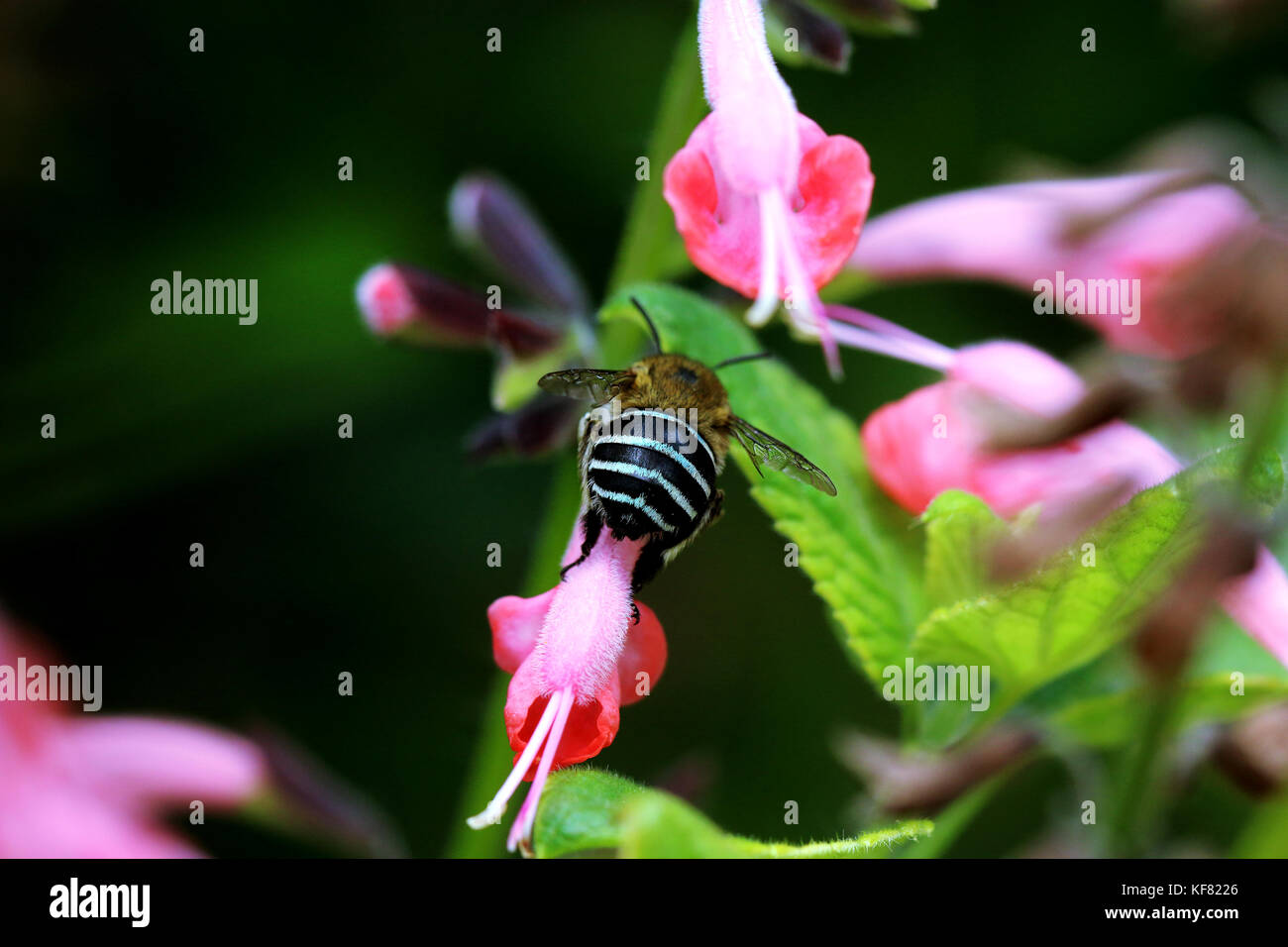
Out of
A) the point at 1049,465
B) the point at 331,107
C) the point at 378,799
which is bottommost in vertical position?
the point at 378,799

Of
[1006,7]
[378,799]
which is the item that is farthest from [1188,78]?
[378,799]

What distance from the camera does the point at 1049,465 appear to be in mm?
1305

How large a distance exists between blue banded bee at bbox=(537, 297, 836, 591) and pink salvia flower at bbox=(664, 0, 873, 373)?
17 centimetres

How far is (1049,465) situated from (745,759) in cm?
103

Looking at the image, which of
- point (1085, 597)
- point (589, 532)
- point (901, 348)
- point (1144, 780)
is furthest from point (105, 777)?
point (1144, 780)

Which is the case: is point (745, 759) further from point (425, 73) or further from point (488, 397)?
point (425, 73)

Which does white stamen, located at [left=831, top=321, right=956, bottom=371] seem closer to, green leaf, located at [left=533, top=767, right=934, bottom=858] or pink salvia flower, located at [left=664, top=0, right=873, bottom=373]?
pink salvia flower, located at [left=664, top=0, right=873, bottom=373]

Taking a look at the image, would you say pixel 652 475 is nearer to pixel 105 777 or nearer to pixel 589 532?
pixel 589 532

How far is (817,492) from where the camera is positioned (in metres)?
1.30

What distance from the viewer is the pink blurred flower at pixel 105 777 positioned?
1521 millimetres

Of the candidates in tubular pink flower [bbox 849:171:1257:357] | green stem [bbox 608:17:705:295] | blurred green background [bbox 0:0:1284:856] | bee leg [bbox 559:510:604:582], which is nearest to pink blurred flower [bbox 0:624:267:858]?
blurred green background [bbox 0:0:1284:856]

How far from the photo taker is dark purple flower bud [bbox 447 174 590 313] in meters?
1.65

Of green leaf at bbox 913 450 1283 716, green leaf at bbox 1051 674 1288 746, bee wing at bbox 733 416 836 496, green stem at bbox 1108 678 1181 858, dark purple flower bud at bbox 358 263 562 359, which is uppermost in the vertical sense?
dark purple flower bud at bbox 358 263 562 359

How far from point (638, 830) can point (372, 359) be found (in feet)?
4.58
